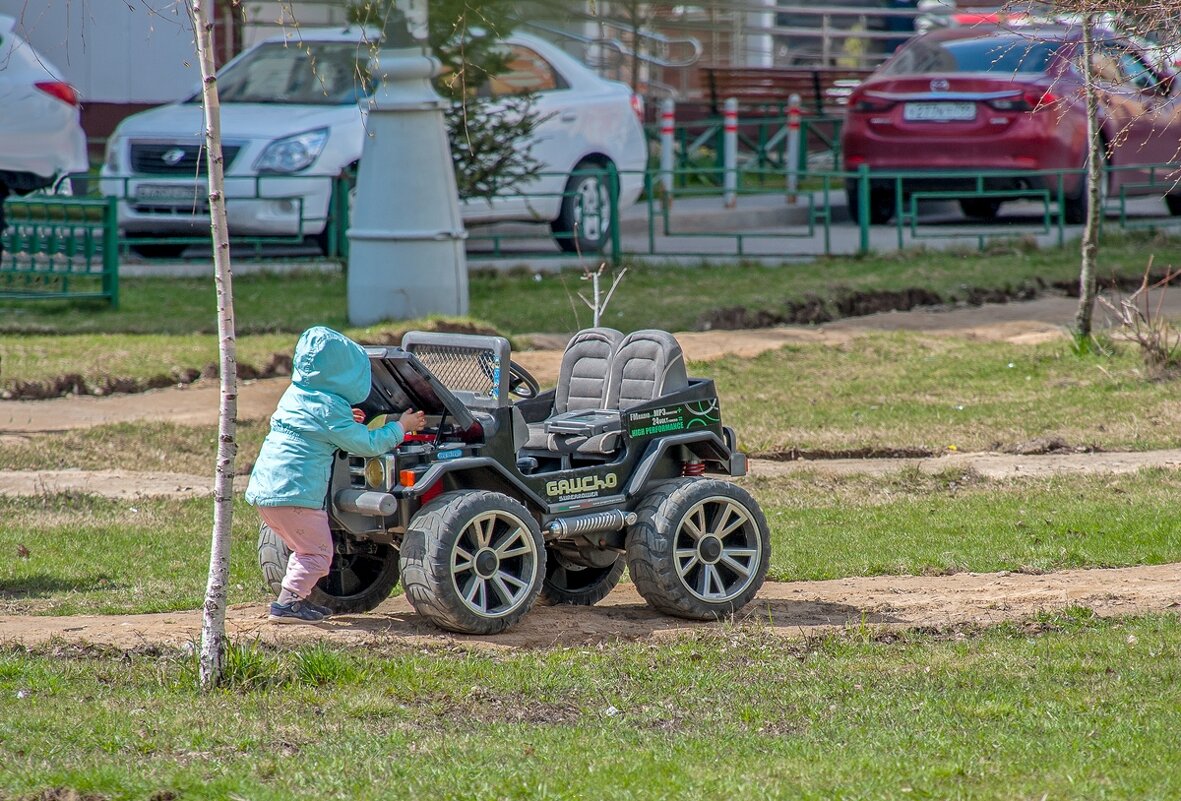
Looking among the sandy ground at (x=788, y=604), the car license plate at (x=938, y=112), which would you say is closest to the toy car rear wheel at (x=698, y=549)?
the sandy ground at (x=788, y=604)

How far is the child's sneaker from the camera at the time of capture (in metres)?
6.37

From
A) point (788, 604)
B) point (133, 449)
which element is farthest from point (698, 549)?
point (133, 449)

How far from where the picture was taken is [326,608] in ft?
21.5

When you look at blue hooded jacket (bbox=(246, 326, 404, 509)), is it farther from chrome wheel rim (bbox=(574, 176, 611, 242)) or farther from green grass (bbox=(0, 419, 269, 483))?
chrome wheel rim (bbox=(574, 176, 611, 242))

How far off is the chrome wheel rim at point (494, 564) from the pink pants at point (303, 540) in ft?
1.67

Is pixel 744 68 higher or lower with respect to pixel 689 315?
higher

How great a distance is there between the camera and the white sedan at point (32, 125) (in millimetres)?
13234

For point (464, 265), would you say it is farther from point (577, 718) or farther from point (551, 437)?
point (577, 718)

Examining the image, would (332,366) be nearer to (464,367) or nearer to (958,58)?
(464,367)

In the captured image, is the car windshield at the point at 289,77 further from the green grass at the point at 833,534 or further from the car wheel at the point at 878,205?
the green grass at the point at 833,534

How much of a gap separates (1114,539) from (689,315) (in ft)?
20.7

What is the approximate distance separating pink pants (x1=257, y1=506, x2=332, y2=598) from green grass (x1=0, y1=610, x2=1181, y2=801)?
41 cm

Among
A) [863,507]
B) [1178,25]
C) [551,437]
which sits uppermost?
[1178,25]

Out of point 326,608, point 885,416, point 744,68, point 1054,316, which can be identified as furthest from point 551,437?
point 744,68
